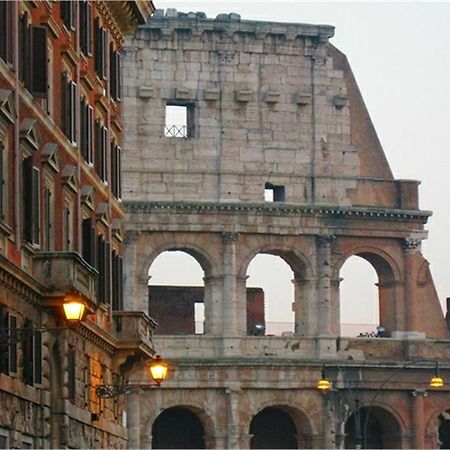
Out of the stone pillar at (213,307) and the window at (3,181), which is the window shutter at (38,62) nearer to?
the window at (3,181)

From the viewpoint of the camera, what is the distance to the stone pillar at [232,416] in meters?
82.8

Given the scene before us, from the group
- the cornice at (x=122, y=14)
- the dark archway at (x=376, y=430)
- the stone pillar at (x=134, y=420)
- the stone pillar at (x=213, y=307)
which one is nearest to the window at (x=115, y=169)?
the cornice at (x=122, y=14)

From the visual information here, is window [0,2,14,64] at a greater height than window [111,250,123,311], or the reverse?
window [0,2,14,64]

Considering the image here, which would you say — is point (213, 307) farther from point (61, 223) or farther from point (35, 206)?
point (35, 206)

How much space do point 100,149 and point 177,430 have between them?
36.5 m

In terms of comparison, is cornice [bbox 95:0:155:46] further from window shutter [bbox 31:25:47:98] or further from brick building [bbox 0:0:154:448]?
window shutter [bbox 31:25:47:98]

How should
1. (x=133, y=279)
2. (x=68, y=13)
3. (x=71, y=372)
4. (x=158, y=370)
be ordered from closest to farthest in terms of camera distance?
(x=71, y=372) < (x=68, y=13) < (x=158, y=370) < (x=133, y=279)

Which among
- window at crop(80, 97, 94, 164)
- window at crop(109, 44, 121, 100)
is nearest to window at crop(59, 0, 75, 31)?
window at crop(80, 97, 94, 164)

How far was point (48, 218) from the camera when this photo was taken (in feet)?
147

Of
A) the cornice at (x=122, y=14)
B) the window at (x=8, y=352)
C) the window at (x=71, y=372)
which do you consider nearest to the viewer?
the window at (x=8, y=352)

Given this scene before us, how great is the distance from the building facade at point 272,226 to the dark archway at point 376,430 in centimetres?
10

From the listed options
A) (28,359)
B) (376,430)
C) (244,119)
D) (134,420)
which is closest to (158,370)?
(28,359)

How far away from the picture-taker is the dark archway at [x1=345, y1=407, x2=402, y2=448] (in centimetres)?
8631

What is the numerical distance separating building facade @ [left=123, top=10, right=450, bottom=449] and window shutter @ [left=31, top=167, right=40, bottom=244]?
39098mm
